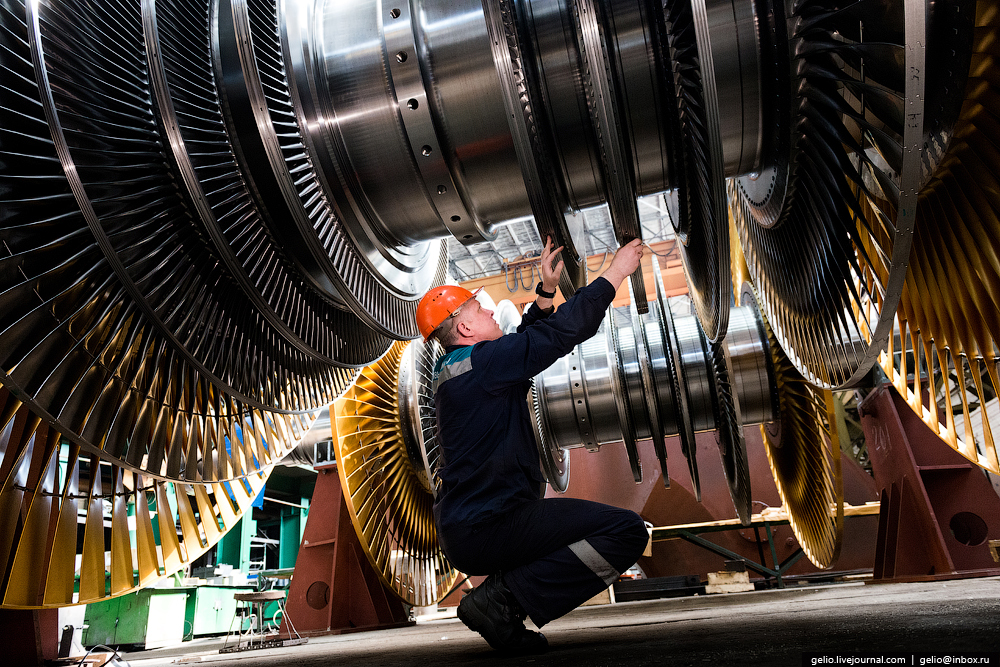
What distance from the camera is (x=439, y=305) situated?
2189 mm

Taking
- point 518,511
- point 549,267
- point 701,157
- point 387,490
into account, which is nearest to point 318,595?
point 387,490

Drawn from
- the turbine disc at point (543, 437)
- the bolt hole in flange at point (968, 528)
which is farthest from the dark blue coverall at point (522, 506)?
the bolt hole in flange at point (968, 528)

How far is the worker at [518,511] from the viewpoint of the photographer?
1.73 metres

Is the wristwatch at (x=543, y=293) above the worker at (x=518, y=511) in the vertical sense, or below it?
above

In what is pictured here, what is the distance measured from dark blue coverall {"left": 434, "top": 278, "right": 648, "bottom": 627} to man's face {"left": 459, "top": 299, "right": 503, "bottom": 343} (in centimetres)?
24

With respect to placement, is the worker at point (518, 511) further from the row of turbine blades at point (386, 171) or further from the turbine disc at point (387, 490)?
the turbine disc at point (387, 490)

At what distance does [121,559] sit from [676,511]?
16.2ft

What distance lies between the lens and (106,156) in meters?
1.58

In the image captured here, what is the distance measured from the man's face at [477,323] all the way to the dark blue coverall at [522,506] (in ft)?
0.79

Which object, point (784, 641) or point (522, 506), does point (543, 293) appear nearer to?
point (522, 506)

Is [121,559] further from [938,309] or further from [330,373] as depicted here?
[938,309]

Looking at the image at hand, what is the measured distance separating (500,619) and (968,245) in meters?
1.50

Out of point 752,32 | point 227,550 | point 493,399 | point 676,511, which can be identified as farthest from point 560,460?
point 227,550

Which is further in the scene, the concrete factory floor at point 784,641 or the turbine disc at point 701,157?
the turbine disc at point 701,157
